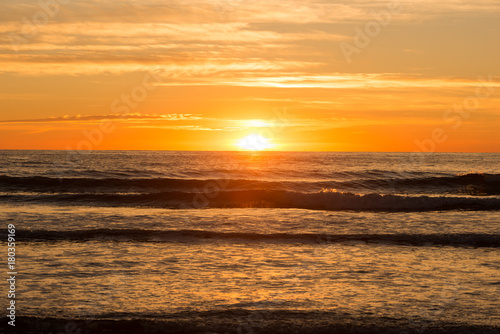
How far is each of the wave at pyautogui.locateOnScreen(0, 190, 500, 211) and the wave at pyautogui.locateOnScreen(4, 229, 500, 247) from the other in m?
10.4

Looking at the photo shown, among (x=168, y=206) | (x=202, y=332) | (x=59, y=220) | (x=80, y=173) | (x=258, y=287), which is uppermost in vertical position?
(x=80, y=173)

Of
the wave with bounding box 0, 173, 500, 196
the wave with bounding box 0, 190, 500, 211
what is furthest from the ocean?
the wave with bounding box 0, 173, 500, 196

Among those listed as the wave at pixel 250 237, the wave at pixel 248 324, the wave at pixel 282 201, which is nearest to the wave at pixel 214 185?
the wave at pixel 282 201

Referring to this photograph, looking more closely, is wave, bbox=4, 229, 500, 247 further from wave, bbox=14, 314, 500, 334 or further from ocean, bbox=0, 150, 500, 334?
wave, bbox=14, 314, 500, 334

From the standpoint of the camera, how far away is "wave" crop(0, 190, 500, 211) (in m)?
29.8

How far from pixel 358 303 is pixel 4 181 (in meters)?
39.5

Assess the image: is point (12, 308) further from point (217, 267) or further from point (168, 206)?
point (168, 206)

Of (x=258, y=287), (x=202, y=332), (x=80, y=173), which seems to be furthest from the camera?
(x=80, y=173)

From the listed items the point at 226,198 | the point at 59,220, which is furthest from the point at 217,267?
the point at 226,198

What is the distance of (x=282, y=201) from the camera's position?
3198 cm

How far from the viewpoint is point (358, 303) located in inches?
403

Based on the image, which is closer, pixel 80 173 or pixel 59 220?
pixel 59 220

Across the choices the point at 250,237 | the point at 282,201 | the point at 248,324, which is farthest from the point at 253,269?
the point at 282,201

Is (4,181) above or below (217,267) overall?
above
